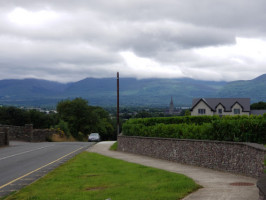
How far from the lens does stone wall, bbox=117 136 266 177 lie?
15642 mm

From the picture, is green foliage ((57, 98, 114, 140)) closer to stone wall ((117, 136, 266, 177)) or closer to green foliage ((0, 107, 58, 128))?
green foliage ((0, 107, 58, 128))

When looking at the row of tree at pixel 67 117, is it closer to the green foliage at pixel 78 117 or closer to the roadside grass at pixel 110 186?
the green foliage at pixel 78 117

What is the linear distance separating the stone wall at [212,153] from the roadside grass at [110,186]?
2688 millimetres

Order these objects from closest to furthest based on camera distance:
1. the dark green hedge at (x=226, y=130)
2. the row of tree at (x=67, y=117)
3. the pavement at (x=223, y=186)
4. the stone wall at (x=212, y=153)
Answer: the pavement at (x=223, y=186) → the stone wall at (x=212, y=153) → the dark green hedge at (x=226, y=130) → the row of tree at (x=67, y=117)

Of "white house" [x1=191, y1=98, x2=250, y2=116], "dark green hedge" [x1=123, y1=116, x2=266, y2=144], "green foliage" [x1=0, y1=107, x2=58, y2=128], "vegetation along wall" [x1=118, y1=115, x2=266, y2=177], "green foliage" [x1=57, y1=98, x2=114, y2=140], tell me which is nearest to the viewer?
"vegetation along wall" [x1=118, y1=115, x2=266, y2=177]

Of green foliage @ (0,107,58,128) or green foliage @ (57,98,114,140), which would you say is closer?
green foliage @ (57,98,114,140)

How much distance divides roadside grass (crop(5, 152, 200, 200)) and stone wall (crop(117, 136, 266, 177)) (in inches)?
106

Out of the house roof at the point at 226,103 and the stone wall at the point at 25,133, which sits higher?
the house roof at the point at 226,103

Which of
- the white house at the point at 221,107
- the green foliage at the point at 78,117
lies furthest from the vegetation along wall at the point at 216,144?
the green foliage at the point at 78,117

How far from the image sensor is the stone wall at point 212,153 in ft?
51.3

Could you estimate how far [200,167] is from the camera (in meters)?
20.2

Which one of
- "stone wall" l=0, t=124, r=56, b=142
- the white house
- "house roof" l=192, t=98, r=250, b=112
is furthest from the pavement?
"house roof" l=192, t=98, r=250, b=112

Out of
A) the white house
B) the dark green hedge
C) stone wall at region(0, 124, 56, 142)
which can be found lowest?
stone wall at region(0, 124, 56, 142)

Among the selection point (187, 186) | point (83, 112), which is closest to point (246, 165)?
point (187, 186)
